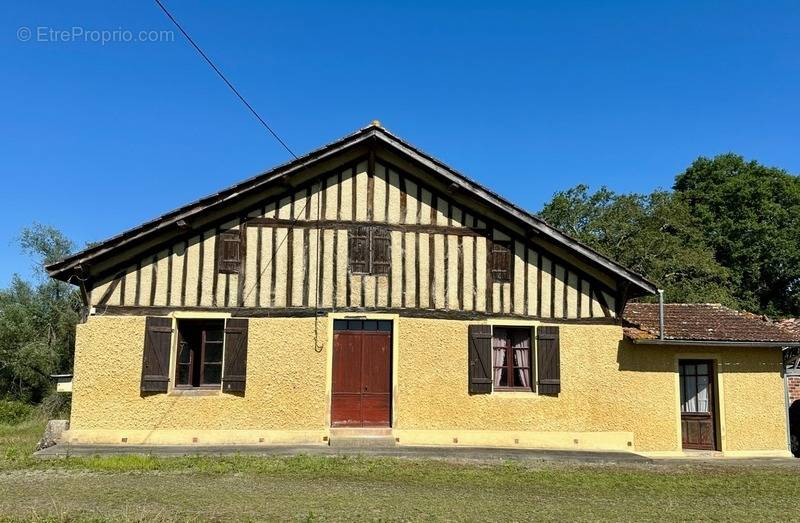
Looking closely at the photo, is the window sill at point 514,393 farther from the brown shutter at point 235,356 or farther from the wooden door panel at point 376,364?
the brown shutter at point 235,356

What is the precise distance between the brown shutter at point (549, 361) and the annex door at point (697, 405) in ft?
9.42

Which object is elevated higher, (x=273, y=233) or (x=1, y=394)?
(x=273, y=233)

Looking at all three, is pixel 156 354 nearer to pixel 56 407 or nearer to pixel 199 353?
pixel 199 353

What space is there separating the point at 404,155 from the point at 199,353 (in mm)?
5616

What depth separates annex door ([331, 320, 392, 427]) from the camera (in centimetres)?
1178

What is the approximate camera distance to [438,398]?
38.7 feet

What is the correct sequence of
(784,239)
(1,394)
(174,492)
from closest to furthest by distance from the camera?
1. (174,492)
2. (1,394)
3. (784,239)

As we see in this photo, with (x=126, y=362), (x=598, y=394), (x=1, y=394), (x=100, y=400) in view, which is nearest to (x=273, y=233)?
(x=126, y=362)

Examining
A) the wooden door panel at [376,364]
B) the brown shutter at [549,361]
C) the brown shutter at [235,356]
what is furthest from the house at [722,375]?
the brown shutter at [235,356]

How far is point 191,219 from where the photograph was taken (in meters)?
11.6

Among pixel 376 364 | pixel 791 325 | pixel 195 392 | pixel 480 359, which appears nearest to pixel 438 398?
pixel 480 359

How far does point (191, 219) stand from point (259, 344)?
2.72 meters

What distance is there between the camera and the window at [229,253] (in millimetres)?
11727

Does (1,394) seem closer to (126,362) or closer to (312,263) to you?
(126,362)
